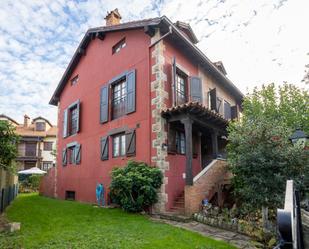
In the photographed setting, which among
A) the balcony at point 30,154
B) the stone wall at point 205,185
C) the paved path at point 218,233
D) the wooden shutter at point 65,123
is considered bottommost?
the paved path at point 218,233

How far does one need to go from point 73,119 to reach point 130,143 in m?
7.58

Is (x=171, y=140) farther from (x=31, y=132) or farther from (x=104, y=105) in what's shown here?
(x=31, y=132)

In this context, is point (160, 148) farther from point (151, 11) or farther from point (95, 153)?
point (151, 11)

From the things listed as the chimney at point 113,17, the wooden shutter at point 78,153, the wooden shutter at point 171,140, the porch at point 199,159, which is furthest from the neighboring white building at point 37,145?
the porch at point 199,159

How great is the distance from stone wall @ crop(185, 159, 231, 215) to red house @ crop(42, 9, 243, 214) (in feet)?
0.11

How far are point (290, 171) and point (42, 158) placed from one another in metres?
34.1

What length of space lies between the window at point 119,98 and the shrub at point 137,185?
351 cm

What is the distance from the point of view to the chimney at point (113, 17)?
50.4 feet

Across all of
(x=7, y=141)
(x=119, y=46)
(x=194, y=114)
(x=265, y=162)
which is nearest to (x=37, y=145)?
(x=119, y=46)

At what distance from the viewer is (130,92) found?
11.4 m

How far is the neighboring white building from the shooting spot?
112 ft

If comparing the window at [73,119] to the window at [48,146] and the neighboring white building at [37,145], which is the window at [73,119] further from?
the window at [48,146]

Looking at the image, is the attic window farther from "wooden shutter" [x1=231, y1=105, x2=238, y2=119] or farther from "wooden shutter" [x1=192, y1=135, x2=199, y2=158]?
"wooden shutter" [x1=231, y1=105, x2=238, y2=119]

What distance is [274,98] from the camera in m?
15.3
